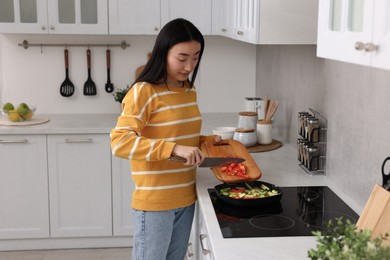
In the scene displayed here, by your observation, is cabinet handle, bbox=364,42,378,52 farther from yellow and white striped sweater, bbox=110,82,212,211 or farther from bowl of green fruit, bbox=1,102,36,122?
bowl of green fruit, bbox=1,102,36,122

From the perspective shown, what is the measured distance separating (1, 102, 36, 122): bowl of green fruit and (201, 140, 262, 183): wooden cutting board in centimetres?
164

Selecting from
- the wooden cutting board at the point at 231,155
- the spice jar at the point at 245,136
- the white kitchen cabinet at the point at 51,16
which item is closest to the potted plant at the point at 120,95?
the white kitchen cabinet at the point at 51,16

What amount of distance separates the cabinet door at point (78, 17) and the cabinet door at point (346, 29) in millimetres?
2446

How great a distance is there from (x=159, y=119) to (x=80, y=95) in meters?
2.14

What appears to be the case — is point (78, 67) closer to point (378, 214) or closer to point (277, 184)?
point (277, 184)

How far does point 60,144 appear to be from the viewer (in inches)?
142

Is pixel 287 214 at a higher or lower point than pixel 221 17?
lower

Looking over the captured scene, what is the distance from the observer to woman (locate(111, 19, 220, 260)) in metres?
2.03

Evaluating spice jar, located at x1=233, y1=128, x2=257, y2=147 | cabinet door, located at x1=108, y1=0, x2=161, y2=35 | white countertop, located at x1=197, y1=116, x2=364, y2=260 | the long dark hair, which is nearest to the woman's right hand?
white countertop, located at x1=197, y1=116, x2=364, y2=260

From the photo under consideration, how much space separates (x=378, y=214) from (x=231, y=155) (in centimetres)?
114

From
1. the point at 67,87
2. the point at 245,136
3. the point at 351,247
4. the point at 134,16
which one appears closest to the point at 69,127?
the point at 67,87

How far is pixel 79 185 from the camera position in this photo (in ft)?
12.0

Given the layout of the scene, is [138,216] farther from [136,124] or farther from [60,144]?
[60,144]

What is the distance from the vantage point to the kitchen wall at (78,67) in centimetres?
410
